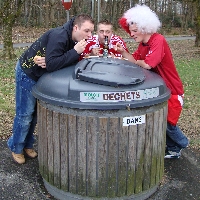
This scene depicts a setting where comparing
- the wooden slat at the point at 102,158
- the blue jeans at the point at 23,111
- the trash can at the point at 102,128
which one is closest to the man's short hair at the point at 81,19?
the trash can at the point at 102,128

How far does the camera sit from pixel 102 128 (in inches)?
114

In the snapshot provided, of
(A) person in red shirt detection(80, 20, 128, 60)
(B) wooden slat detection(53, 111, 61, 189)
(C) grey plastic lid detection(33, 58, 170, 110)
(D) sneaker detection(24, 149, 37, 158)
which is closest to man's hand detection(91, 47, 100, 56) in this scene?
(A) person in red shirt detection(80, 20, 128, 60)

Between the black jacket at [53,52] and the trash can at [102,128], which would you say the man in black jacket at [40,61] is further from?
the trash can at [102,128]

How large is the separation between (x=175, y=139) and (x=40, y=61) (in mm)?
1922

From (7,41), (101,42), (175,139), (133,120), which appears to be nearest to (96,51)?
(101,42)

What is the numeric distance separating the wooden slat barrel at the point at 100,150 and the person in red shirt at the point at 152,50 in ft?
1.94

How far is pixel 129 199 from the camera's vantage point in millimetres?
3268

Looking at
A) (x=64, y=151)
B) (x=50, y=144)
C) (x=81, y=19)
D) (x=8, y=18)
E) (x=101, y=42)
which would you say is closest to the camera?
(x=64, y=151)

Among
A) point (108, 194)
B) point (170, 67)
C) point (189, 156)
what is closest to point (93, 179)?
point (108, 194)

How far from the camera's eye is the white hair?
3.50 metres

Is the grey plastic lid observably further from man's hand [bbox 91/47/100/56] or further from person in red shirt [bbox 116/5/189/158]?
man's hand [bbox 91/47/100/56]

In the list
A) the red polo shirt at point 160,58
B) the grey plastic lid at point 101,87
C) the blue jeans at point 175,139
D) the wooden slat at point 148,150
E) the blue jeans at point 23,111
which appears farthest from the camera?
the blue jeans at point 175,139

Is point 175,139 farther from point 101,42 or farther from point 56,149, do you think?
point 56,149

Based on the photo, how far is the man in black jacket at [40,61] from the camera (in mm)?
3219
